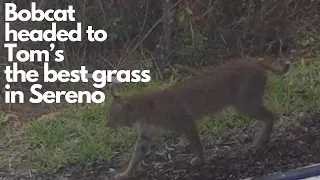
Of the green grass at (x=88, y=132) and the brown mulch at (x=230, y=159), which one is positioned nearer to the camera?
the brown mulch at (x=230, y=159)

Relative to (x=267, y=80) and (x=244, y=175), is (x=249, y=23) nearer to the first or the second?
(x=267, y=80)

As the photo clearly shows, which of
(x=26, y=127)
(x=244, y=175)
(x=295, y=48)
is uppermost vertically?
(x=295, y=48)

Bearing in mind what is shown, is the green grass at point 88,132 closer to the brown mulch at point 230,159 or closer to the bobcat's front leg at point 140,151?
the brown mulch at point 230,159

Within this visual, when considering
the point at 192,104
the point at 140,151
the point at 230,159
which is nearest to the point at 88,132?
the point at 140,151

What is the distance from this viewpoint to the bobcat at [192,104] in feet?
13.0

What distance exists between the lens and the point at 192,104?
4016mm

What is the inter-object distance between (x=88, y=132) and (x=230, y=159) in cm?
73

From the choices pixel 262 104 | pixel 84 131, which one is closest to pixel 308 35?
pixel 262 104

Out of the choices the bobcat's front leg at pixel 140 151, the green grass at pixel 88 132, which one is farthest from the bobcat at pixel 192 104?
the green grass at pixel 88 132

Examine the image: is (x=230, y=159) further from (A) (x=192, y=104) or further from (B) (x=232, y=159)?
(A) (x=192, y=104)

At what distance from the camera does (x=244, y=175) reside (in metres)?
3.96

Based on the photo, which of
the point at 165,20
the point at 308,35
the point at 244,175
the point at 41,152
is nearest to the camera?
the point at 244,175

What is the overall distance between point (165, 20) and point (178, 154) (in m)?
0.97

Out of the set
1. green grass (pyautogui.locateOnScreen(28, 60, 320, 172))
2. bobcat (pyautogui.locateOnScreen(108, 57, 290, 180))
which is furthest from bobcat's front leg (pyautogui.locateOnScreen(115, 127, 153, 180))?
green grass (pyautogui.locateOnScreen(28, 60, 320, 172))
